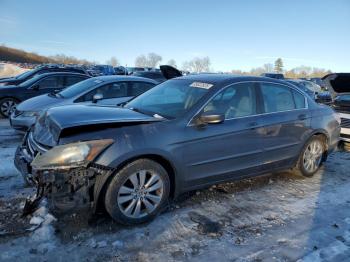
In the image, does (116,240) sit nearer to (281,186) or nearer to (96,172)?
(96,172)

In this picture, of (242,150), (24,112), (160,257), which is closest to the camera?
(160,257)

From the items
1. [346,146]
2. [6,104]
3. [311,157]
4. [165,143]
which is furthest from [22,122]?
[346,146]

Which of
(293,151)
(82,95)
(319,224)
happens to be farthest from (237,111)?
(82,95)

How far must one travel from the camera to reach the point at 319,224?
4.11 meters

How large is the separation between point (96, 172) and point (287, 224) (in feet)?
7.34

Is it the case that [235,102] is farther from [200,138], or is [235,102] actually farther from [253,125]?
[200,138]

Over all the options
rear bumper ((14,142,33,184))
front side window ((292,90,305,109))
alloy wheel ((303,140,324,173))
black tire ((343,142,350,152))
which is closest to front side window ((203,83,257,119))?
front side window ((292,90,305,109))

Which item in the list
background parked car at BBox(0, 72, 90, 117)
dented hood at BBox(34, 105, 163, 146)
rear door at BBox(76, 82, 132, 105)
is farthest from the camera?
background parked car at BBox(0, 72, 90, 117)

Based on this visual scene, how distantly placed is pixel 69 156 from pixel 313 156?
4.04 metres

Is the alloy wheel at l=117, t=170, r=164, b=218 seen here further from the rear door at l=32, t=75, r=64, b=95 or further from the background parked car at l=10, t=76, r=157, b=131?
the rear door at l=32, t=75, r=64, b=95

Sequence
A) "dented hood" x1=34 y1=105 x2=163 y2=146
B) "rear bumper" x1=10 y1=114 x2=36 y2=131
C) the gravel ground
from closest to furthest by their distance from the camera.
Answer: the gravel ground
"dented hood" x1=34 y1=105 x2=163 y2=146
"rear bumper" x1=10 y1=114 x2=36 y2=131

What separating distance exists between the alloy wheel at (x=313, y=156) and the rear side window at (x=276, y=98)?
2.61ft

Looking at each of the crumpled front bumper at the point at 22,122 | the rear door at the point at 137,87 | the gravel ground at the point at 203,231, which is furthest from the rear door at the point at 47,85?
the gravel ground at the point at 203,231

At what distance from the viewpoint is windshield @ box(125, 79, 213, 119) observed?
4414mm
